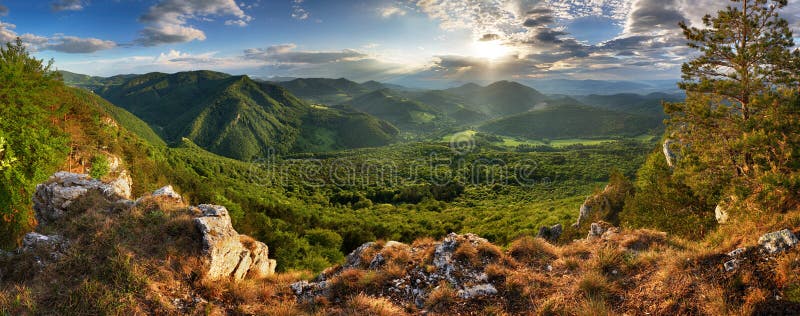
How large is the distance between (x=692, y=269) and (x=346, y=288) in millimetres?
10140

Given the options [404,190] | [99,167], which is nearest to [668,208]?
[99,167]

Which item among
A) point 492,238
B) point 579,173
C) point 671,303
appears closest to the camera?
point 671,303

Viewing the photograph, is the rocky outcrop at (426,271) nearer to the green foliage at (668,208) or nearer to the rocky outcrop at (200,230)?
the rocky outcrop at (200,230)

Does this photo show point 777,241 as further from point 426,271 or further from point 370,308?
point 370,308

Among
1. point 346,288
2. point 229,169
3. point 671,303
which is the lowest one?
point 229,169

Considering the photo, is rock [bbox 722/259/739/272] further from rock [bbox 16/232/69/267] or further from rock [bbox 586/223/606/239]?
rock [bbox 16/232/69/267]

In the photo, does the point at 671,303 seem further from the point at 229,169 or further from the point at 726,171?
the point at 229,169

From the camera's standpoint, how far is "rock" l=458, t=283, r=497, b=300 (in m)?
9.34

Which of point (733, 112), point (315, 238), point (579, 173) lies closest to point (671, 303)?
point (733, 112)

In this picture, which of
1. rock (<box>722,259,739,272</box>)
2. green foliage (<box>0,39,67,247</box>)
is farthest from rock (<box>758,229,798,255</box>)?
green foliage (<box>0,39,67,247</box>)

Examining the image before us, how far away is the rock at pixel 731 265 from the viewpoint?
763cm

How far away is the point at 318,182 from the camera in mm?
141500

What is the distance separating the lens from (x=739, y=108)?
14.6 metres

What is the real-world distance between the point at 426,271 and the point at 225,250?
24.2 ft
